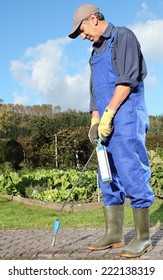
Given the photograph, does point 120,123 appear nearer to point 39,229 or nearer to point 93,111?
point 93,111

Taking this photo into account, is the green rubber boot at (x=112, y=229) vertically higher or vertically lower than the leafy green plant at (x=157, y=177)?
lower

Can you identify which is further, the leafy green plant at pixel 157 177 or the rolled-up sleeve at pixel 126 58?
the leafy green plant at pixel 157 177

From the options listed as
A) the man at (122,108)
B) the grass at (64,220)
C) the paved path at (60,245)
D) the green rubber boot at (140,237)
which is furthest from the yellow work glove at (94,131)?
the grass at (64,220)

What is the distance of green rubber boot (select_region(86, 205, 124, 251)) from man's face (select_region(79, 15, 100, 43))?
141 cm

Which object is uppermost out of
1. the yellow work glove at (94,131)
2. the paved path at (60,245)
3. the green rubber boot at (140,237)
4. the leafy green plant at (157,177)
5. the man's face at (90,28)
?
the man's face at (90,28)

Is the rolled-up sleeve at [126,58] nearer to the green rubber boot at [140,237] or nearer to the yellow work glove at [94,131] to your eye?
the yellow work glove at [94,131]

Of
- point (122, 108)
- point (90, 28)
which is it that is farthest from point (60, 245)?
point (90, 28)

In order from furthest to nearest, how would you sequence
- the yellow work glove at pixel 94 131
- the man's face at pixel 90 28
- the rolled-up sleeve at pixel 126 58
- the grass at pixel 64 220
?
the grass at pixel 64 220 → the yellow work glove at pixel 94 131 → the man's face at pixel 90 28 → the rolled-up sleeve at pixel 126 58

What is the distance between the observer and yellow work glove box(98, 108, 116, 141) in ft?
11.4

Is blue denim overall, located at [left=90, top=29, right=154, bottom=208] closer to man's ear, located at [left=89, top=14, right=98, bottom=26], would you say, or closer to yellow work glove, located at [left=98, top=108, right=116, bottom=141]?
yellow work glove, located at [left=98, top=108, right=116, bottom=141]

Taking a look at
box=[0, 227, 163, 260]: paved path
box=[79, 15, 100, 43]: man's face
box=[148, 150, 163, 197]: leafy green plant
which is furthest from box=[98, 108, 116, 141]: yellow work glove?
box=[148, 150, 163, 197]: leafy green plant

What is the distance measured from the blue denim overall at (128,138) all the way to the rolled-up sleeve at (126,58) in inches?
2.9

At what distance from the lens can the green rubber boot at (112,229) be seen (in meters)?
3.84

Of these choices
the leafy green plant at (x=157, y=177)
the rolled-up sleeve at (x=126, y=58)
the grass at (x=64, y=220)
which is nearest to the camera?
the rolled-up sleeve at (x=126, y=58)
